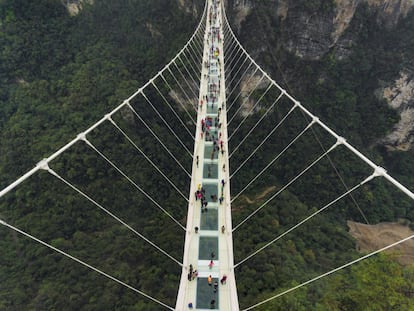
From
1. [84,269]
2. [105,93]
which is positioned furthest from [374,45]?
[84,269]

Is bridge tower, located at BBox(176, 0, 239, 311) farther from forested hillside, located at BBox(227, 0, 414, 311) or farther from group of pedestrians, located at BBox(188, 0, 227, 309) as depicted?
forested hillside, located at BBox(227, 0, 414, 311)

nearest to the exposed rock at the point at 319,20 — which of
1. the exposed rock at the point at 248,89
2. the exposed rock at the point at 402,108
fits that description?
the exposed rock at the point at 248,89

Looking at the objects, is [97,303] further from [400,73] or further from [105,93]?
[400,73]

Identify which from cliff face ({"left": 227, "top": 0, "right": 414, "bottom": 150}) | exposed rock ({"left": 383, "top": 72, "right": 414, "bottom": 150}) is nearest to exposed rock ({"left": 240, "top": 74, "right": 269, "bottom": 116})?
cliff face ({"left": 227, "top": 0, "right": 414, "bottom": 150})

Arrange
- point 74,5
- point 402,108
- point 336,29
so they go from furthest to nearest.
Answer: point 74,5 < point 402,108 < point 336,29

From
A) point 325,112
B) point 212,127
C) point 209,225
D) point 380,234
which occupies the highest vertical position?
point 325,112

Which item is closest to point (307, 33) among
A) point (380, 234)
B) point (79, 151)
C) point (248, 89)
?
point (248, 89)

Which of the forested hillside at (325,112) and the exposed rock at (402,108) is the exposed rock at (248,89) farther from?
the exposed rock at (402,108)

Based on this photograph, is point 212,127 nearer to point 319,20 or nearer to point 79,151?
point 79,151
